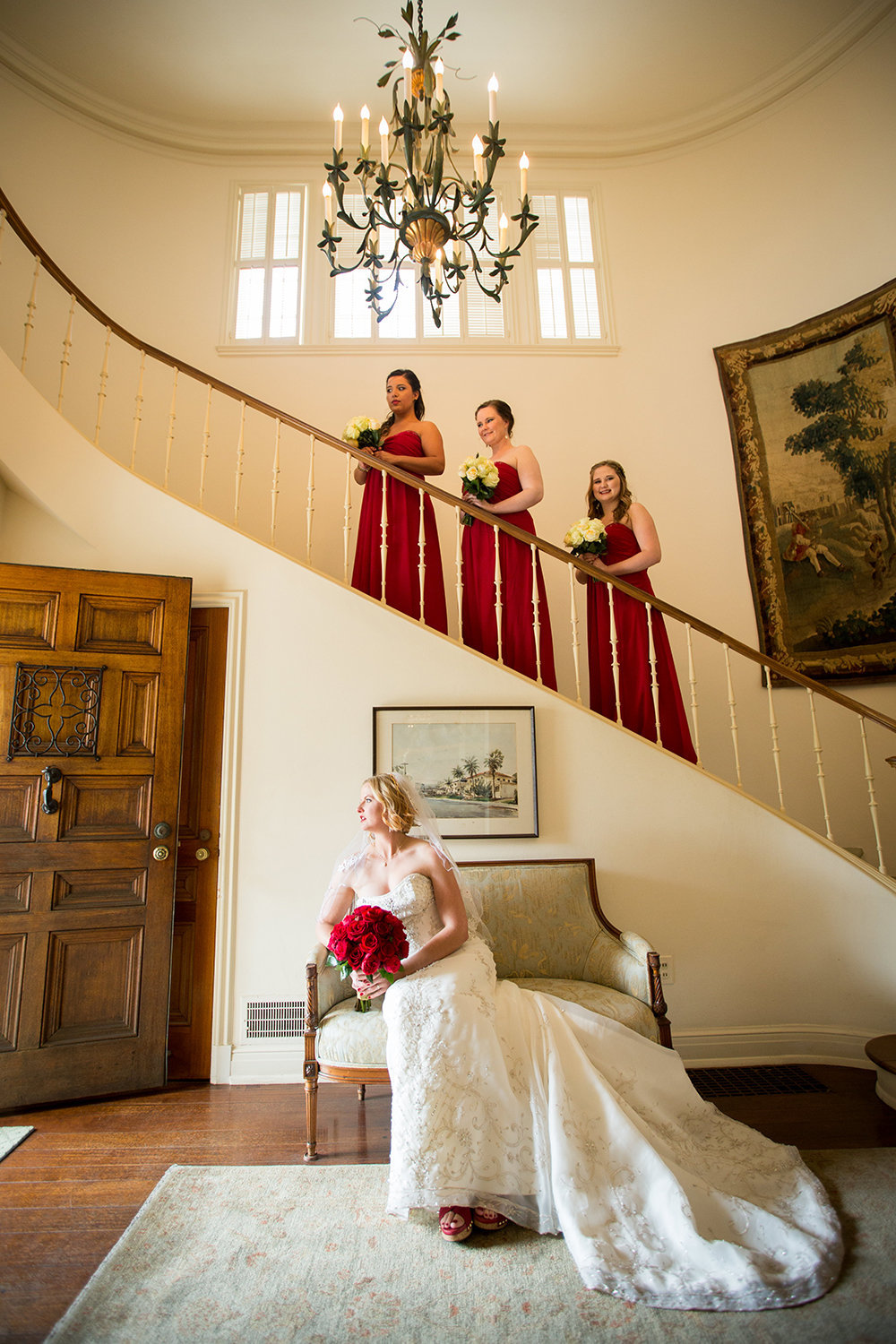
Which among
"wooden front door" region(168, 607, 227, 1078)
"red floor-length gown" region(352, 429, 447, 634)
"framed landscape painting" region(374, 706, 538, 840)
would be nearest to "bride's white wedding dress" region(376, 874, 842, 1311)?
"framed landscape painting" region(374, 706, 538, 840)

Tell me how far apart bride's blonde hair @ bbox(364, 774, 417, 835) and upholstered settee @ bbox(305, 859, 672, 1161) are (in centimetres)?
67

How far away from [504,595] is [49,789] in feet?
8.91

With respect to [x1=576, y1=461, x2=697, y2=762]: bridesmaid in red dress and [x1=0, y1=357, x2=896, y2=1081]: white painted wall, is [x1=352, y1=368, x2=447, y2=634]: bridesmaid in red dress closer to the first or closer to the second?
[x1=0, y1=357, x2=896, y2=1081]: white painted wall

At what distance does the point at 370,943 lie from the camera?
256 cm

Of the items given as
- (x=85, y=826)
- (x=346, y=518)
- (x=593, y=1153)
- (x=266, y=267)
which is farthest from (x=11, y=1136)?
(x=266, y=267)

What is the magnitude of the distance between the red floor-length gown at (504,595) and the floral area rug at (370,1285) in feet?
9.31

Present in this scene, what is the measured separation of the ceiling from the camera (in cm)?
563

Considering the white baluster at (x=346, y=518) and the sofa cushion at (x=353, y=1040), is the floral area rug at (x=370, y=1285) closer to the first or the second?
the sofa cushion at (x=353, y=1040)

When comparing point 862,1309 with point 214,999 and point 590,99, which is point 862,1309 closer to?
point 214,999

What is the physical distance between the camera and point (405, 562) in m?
4.62

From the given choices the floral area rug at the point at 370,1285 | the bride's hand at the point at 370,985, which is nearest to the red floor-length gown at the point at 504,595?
the bride's hand at the point at 370,985

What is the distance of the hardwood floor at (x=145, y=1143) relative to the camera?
2105 mm

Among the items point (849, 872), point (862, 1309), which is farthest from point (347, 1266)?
point (849, 872)

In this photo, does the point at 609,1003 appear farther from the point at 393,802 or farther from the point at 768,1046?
the point at 768,1046
